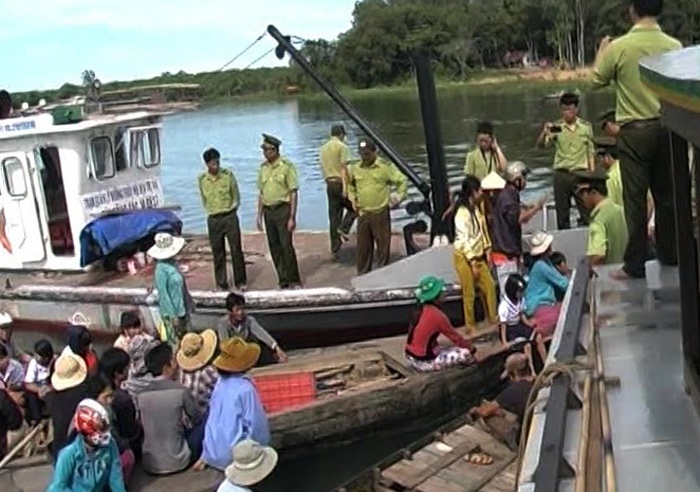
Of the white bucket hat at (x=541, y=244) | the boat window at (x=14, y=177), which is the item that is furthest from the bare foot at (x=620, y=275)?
the boat window at (x=14, y=177)

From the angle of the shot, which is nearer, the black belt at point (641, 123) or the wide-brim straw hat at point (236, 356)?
the black belt at point (641, 123)

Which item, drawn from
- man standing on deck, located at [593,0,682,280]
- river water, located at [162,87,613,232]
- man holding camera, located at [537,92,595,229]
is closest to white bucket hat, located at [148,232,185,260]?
man holding camera, located at [537,92,595,229]

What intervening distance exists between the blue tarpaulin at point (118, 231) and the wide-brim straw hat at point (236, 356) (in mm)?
6336

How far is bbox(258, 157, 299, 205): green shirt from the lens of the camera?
36.9 feet

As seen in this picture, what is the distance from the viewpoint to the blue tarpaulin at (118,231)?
12562mm

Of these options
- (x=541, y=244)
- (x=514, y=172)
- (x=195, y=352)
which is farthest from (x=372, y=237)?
(x=195, y=352)

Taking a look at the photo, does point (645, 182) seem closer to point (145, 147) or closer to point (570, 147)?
point (570, 147)

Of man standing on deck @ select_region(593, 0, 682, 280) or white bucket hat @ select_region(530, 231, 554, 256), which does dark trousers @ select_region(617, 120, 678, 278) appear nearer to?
man standing on deck @ select_region(593, 0, 682, 280)

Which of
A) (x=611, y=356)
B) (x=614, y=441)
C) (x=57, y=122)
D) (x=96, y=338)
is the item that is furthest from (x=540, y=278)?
(x=57, y=122)

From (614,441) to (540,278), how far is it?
4624mm

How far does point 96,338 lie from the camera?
12.0 m

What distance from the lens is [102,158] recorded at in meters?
13.4

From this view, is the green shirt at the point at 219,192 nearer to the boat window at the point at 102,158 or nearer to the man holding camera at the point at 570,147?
the boat window at the point at 102,158

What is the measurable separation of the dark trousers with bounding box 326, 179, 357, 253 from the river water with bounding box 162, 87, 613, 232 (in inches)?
221
